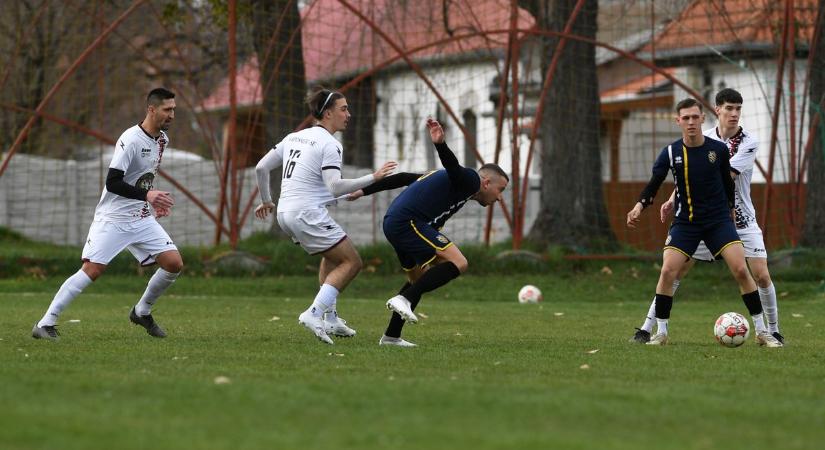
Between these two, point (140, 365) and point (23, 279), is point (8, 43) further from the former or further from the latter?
point (140, 365)

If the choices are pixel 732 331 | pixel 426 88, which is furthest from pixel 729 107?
pixel 426 88

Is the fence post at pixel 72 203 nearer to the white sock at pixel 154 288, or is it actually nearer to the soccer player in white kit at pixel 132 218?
the white sock at pixel 154 288

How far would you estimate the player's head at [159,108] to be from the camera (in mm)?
10070

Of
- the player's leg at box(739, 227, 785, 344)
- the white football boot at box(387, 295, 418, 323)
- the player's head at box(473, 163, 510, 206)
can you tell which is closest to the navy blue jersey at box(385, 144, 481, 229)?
the player's head at box(473, 163, 510, 206)

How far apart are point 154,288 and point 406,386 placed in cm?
407

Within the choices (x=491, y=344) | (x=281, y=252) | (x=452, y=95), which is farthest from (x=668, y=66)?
(x=491, y=344)

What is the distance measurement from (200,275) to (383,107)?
19.8 ft

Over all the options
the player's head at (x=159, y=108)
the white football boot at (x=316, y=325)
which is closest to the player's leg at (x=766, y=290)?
the white football boot at (x=316, y=325)

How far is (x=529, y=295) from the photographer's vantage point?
16.2m

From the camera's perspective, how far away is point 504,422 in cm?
583

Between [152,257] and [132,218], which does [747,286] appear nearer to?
[152,257]

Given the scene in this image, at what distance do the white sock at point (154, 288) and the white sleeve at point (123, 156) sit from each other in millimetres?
928

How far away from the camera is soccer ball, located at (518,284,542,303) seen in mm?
16188

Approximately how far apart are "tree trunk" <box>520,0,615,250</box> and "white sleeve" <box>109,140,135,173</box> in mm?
10155
